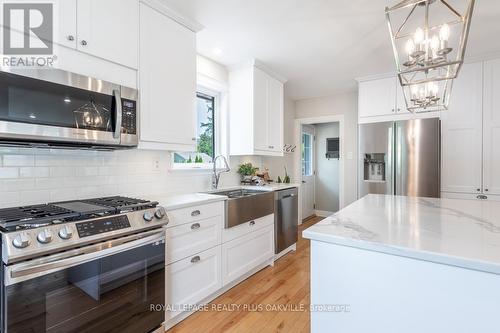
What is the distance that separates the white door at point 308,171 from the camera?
5511 mm

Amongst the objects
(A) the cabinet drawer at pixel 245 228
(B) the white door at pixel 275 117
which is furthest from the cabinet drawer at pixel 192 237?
(B) the white door at pixel 275 117

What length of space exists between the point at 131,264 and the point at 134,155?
3.41 ft

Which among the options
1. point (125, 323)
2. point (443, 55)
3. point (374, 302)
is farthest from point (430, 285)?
point (125, 323)

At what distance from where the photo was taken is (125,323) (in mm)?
1560

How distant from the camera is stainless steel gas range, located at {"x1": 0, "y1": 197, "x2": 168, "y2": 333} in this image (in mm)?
1160

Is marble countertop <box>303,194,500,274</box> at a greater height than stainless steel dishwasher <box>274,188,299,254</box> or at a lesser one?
greater

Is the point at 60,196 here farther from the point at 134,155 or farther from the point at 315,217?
the point at 315,217

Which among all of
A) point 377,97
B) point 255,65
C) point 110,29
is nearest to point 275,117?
point 255,65

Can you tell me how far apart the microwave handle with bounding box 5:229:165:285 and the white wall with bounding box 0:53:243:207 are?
665mm

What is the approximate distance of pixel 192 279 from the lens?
2.07 meters

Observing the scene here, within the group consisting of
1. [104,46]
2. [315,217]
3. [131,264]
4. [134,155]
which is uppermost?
[104,46]

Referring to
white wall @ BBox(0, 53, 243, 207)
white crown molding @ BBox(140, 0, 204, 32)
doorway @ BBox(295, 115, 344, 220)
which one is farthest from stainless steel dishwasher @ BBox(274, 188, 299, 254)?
white crown molding @ BBox(140, 0, 204, 32)

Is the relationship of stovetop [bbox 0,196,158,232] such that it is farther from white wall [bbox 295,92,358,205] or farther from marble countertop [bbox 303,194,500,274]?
white wall [bbox 295,92,358,205]

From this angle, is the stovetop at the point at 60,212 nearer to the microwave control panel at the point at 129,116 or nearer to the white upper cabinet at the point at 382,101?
the microwave control panel at the point at 129,116
